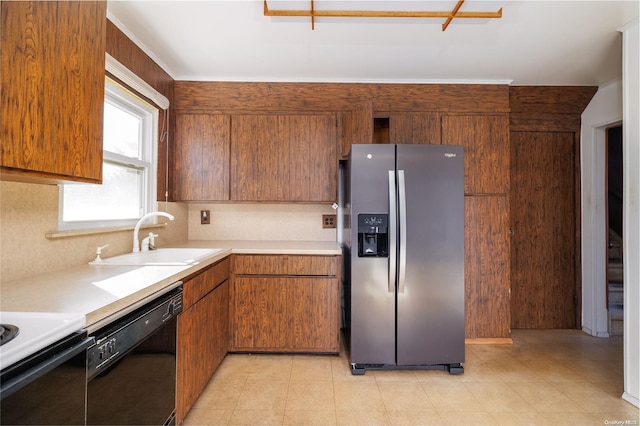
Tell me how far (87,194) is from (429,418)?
7.93 ft

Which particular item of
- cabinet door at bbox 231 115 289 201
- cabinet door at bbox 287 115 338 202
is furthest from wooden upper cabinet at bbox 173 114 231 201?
cabinet door at bbox 287 115 338 202

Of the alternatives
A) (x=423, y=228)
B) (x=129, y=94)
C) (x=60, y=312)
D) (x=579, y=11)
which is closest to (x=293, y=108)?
(x=129, y=94)

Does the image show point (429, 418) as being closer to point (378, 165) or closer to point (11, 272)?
point (378, 165)

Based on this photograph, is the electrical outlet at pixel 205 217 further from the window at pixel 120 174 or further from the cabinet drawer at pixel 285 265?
the cabinet drawer at pixel 285 265

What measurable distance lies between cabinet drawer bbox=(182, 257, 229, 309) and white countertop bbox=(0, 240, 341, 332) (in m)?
0.08

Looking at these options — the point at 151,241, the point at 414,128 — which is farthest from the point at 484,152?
the point at 151,241

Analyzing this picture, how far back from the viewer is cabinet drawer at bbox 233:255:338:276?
2486 mm

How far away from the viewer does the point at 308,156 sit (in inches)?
113

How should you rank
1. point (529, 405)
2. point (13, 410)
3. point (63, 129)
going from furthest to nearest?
A: point (529, 405)
point (63, 129)
point (13, 410)

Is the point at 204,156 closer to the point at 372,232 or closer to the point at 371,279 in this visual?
the point at 372,232

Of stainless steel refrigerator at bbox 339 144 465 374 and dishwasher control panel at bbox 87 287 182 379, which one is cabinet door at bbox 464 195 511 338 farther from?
dishwasher control panel at bbox 87 287 182 379

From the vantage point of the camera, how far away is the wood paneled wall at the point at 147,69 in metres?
2.01

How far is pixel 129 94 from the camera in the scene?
7.19ft

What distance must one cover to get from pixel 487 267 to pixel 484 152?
1040 millimetres
